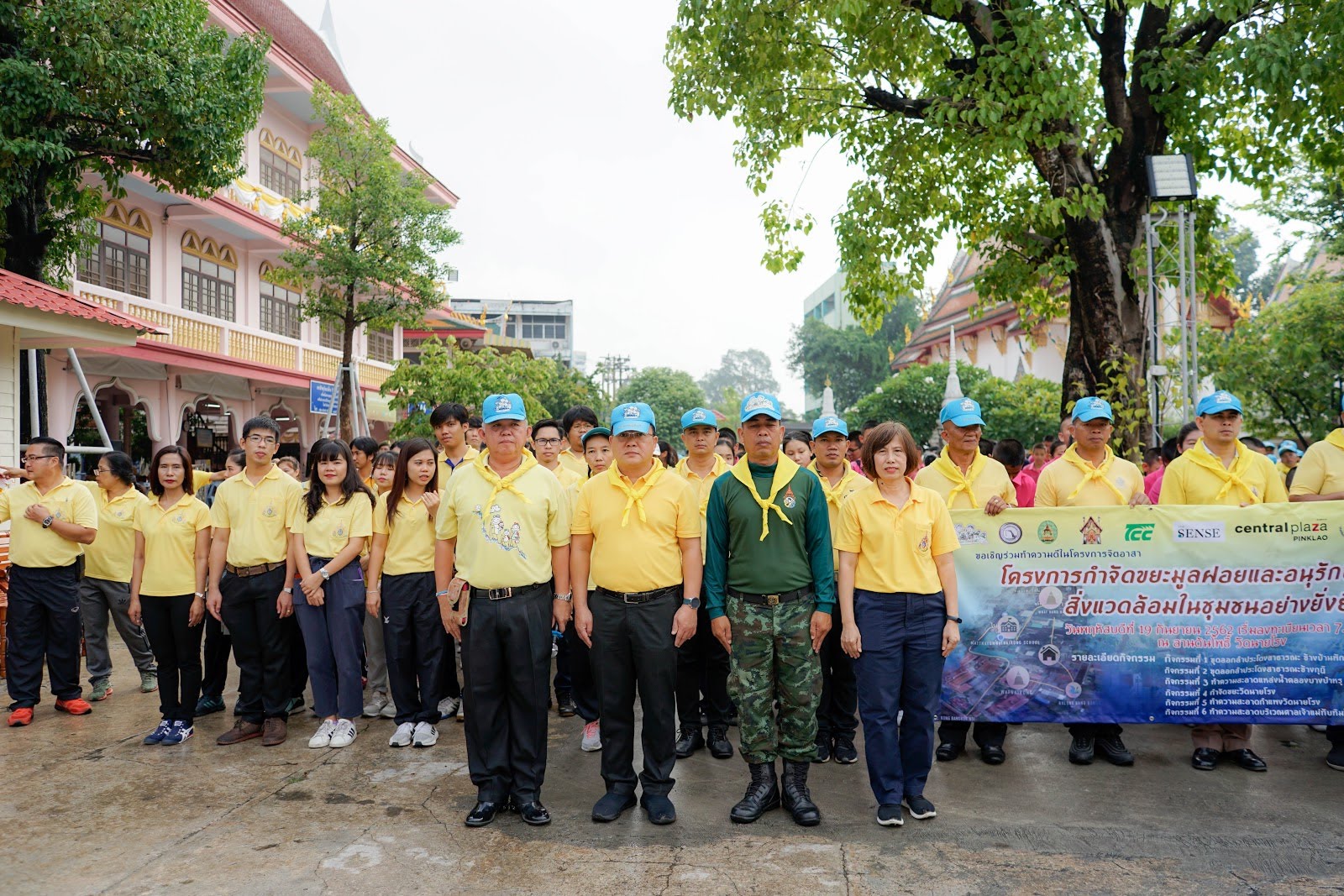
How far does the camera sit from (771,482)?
4.46 m

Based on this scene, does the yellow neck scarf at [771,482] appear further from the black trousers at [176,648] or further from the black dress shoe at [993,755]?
the black trousers at [176,648]

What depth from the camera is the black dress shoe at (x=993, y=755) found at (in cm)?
523

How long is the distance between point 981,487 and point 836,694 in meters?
1.45

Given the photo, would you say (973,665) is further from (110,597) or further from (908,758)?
(110,597)

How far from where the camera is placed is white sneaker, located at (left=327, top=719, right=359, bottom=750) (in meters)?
5.61

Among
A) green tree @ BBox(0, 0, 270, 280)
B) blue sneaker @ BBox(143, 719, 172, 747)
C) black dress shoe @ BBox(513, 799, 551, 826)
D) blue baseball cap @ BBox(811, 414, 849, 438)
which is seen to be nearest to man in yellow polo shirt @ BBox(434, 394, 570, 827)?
black dress shoe @ BBox(513, 799, 551, 826)

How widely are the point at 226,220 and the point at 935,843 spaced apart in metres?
17.3

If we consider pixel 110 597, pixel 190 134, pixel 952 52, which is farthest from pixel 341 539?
pixel 952 52

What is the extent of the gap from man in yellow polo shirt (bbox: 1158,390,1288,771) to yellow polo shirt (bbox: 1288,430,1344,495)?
0.10 meters

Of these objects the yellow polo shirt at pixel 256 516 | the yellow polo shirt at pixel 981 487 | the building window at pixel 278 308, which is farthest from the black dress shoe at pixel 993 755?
the building window at pixel 278 308

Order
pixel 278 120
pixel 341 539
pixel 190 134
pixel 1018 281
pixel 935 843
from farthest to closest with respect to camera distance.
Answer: pixel 278 120
pixel 1018 281
pixel 190 134
pixel 341 539
pixel 935 843

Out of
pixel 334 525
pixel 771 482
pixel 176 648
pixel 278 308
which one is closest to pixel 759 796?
pixel 771 482

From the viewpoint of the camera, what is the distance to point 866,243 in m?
10.2

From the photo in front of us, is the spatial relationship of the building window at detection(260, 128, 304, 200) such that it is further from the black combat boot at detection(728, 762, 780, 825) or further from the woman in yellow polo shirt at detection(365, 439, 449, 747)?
the black combat boot at detection(728, 762, 780, 825)
